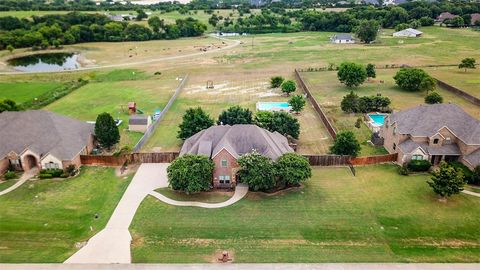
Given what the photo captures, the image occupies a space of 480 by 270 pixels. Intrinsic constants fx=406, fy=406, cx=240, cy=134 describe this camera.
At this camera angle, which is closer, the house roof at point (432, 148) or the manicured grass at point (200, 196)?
the manicured grass at point (200, 196)

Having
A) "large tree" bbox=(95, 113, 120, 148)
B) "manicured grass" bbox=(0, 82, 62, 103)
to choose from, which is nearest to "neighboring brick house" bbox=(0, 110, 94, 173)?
"large tree" bbox=(95, 113, 120, 148)

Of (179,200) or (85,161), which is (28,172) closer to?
(85,161)

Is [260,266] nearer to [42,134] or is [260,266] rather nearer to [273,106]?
[42,134]

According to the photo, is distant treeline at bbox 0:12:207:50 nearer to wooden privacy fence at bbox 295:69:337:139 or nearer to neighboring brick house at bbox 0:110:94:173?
wooden privacy fence at bbox 295:69:337:139

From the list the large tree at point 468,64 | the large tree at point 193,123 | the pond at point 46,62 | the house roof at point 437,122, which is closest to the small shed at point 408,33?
the large tree at point 468,64

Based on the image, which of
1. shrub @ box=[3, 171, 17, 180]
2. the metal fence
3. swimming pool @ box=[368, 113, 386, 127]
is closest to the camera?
shrub @ box=[3, 171, 17, 180]

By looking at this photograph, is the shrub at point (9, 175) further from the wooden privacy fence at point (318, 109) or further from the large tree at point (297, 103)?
the large tree at point (297, 103)
